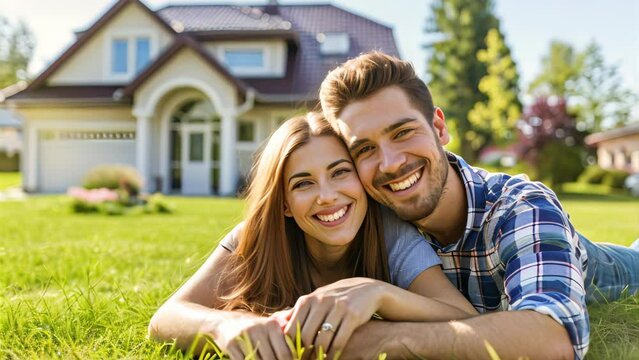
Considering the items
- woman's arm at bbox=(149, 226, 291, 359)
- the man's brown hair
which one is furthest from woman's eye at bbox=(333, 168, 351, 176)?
woman's arm at bbox=(149, 226, 291, 359)

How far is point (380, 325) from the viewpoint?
205 centimetres

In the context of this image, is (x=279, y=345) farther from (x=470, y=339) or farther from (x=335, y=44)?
(x=335, y=44)

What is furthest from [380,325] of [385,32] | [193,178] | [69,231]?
[385,32]

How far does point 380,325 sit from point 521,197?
31.3 inches

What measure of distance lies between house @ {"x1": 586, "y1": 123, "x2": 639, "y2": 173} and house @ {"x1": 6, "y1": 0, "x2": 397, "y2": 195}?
88.4 ft

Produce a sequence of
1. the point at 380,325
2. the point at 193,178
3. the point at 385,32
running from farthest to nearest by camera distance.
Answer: the point at 385,32, the point at 193,178, the point at 380,325

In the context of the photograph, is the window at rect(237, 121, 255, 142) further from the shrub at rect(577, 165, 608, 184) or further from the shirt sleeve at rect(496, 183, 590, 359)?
the shrub at rect(577, 165, 608, 184)

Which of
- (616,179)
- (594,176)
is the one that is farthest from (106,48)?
(594,176)

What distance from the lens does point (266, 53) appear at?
1980 cm

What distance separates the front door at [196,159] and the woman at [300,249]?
55.7ft

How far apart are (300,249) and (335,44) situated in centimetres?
1938

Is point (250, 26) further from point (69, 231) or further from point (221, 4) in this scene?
point (69, 231)

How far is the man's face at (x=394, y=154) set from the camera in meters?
2.60

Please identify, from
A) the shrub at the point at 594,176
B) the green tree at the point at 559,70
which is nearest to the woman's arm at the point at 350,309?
the shrub at the point at 594,176
